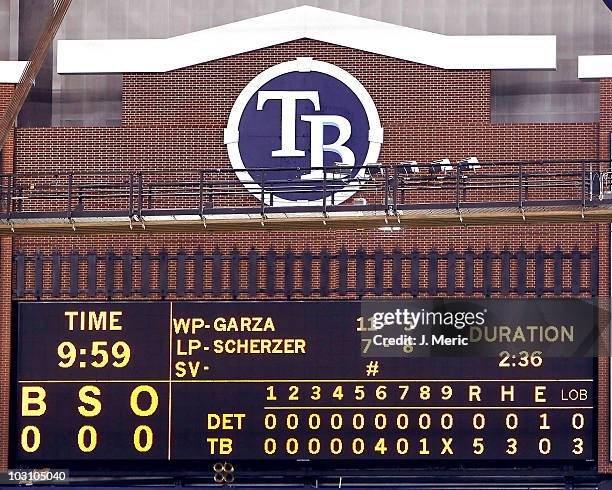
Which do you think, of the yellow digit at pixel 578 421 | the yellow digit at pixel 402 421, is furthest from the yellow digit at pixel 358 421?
the yellow digit at pixel 578 421

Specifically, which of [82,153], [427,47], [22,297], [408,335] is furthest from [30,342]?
[427,47]

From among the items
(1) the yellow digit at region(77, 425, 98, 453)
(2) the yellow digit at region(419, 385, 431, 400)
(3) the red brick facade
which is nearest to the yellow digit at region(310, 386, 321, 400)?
(2) the yellow digit at region(419, 385, 431, 400)

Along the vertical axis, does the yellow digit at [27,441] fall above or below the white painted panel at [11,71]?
below

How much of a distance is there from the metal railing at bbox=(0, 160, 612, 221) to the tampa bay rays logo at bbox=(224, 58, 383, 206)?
0.11 meters

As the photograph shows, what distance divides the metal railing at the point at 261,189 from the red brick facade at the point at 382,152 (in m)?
0.40

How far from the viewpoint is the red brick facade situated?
1724 inches

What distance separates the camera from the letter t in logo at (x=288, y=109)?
4412 cm

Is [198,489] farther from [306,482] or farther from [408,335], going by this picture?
[408,335]

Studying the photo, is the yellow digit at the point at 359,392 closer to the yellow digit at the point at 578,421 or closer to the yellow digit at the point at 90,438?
the yellow digit at the point at 578,421

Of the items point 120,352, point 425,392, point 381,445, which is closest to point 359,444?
point 381,445

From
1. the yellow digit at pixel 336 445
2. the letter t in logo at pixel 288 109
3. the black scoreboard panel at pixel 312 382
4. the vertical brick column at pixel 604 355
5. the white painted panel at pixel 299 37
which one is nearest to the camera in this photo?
the black scoreboard panel at pixel 312 382

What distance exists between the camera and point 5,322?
44.2 m

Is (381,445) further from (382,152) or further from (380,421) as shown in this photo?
(382,152)

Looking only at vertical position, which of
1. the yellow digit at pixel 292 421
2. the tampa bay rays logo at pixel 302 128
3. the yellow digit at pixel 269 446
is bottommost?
the yellow digit at pixel 269 446
